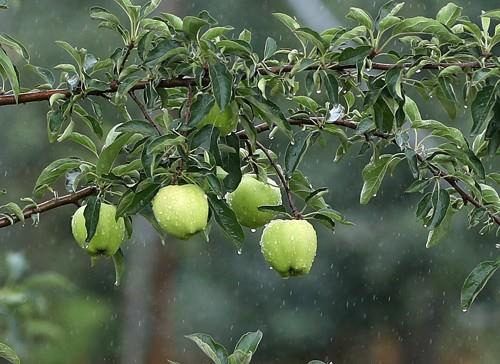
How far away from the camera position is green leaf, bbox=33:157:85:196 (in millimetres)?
1265

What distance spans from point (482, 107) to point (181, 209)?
315 mm

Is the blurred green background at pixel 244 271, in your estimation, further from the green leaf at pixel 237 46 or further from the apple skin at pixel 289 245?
the green leaf at pixel 237 46

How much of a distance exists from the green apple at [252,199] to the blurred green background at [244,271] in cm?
378

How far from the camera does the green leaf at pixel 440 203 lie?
1245 millimetres

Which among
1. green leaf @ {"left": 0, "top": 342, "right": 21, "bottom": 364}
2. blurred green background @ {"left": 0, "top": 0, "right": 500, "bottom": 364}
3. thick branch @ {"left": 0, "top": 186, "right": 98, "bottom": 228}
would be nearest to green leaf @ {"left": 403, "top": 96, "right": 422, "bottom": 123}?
thick branch @ {"left": 0, "top": 186, "right": 98, "bottom": 228}

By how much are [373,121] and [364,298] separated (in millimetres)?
4578

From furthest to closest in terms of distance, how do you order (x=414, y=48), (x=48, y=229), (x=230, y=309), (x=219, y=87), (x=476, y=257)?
(x=48, y=229) < (x=230, y=309) < (x=476, y=257) < (x=414, y=48) < (x=219, y=87)

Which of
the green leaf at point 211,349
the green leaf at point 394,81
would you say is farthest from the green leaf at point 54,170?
the green leaf at point 394,81

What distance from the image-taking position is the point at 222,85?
1067 mm

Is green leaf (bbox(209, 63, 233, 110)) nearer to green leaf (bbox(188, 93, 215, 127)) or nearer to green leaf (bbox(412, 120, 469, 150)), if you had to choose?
green leaf (bbox(188, 93, 215, 127))

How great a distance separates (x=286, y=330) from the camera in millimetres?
5625

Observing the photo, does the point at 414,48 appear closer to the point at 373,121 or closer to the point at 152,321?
the point at 373,121

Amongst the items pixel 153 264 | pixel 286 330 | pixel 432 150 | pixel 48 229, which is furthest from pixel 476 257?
pixel 432 150

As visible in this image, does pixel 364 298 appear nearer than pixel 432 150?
No
